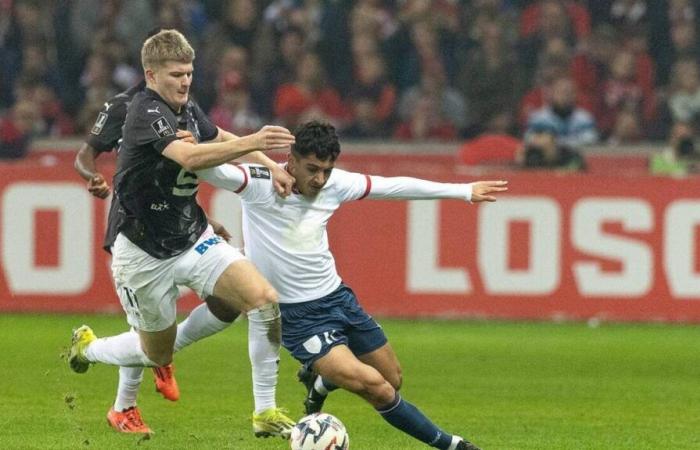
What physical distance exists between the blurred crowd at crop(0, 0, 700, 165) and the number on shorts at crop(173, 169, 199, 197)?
857cm

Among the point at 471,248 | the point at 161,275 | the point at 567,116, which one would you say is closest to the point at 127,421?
the point at 161,275

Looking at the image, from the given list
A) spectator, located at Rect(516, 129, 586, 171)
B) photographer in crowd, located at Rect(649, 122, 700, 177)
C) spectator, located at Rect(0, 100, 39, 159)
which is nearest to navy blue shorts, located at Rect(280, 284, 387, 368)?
spectator, located at Rect(516, 129, 586, 171)

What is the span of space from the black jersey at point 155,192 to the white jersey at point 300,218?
271 millimetres

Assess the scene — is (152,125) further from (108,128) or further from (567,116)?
(567,116)

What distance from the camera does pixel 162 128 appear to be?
7.48 metres

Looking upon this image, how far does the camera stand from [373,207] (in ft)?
47.4

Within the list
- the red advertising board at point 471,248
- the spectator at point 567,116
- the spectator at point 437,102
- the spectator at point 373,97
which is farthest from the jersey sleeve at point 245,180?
the spectator at point 437,102

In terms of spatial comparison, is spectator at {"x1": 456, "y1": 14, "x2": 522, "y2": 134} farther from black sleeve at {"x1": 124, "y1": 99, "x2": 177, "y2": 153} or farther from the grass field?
black sleeve at {"x1": 124, "y1": 99, "x2": 177, "y2": 153}

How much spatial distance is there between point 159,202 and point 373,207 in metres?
6.74

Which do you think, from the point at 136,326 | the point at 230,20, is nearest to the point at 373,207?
the point at 230,20

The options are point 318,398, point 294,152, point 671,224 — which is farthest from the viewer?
point 671,224

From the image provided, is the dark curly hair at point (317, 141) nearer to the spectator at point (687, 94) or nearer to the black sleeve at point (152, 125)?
the black sleeve at point (152, 125)

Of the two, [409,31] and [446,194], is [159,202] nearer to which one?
[446,194]

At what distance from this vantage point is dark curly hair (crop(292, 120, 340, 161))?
301 inches
